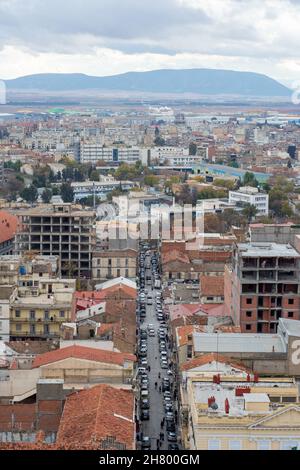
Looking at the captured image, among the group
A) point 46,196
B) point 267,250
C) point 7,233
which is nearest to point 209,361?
point 267,250

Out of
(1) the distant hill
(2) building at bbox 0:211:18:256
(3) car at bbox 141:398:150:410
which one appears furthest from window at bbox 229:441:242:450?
(1) the distant hill

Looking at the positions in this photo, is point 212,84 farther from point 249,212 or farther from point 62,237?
point 62,237

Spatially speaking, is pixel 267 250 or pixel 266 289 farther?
pixel 267 250

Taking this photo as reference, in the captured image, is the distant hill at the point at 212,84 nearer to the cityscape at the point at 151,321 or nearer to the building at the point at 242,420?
the cityscape at the point at 151,321

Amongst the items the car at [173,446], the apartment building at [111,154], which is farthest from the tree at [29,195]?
the car at [173,446]

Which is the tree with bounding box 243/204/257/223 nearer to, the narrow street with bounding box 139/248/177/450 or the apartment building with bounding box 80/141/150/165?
the narrow street with bounding box 139/248/177/450
